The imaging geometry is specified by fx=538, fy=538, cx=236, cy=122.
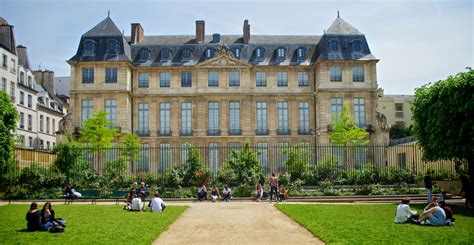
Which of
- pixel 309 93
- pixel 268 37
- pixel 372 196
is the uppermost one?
pixel 268 37

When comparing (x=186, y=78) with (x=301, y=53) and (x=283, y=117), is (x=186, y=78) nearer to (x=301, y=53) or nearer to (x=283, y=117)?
(x=283, y=117)

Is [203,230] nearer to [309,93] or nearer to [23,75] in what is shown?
[309,93]

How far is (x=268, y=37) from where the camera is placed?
4716 cm

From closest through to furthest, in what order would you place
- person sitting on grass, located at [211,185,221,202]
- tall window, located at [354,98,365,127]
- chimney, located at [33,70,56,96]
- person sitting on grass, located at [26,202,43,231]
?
person sitting on grass, located at [26,202,43,231], person sitting on grass, located at [211,185,221,202], tall window, located at [354,98,365,127], chimney, located at [33,70,56,96]

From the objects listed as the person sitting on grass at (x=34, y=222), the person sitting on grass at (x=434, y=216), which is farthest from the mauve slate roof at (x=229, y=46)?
the person sitting on grass at (x=34, y=222)

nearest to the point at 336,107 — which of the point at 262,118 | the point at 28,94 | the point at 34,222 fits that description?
the point at 262,118

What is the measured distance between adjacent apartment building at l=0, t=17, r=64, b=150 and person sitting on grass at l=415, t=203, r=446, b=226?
30.8 metres

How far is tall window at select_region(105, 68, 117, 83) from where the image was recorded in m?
41.9

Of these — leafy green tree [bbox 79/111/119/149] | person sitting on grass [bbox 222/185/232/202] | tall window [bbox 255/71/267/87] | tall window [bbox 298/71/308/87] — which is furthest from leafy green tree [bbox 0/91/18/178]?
tall window [bbox 298/71/308/87]

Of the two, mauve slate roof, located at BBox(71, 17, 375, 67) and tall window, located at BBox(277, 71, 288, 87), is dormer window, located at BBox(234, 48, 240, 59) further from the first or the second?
tall window, located at BBox(277, 71, 288, 87)

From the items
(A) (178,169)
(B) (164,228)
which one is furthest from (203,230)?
(A) (178,169)

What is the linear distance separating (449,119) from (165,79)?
2737 cm

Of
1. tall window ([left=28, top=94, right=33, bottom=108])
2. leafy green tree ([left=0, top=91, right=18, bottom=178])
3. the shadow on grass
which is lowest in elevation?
the shadow on grass

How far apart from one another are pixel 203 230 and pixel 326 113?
1185 inches
